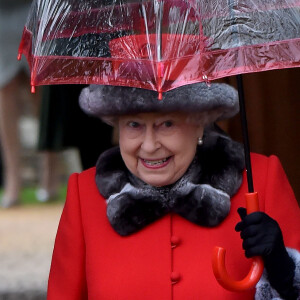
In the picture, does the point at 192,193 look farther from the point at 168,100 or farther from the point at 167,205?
the point at 168,100

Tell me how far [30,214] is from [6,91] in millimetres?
831

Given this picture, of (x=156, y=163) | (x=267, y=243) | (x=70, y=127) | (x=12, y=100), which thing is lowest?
(x=267, y=243)

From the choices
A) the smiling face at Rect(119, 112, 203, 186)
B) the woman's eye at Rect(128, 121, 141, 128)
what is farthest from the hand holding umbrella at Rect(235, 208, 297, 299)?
the woman's eye at Rect(128, 121, 141, 128)

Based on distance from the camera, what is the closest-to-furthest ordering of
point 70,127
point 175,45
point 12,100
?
point 175,45 < point 70,127 < point 12,100

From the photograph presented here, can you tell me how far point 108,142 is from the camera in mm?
5141

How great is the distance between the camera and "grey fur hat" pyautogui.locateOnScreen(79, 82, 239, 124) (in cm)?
326

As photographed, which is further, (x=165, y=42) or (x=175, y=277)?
(x=175, y=277)

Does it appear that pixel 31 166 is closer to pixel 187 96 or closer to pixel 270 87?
pixel 270 87

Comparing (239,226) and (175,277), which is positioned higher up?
(239,226)

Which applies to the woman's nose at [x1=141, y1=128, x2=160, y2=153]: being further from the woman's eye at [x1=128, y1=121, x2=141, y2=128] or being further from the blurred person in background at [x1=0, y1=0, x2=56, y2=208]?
the blurred person in background at [x1=0, y1=0, x2=56, y2=208]

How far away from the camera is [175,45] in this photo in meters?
2.93

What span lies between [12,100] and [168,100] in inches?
134

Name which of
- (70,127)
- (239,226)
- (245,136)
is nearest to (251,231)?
(239,226)

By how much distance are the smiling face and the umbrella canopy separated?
330 mm
